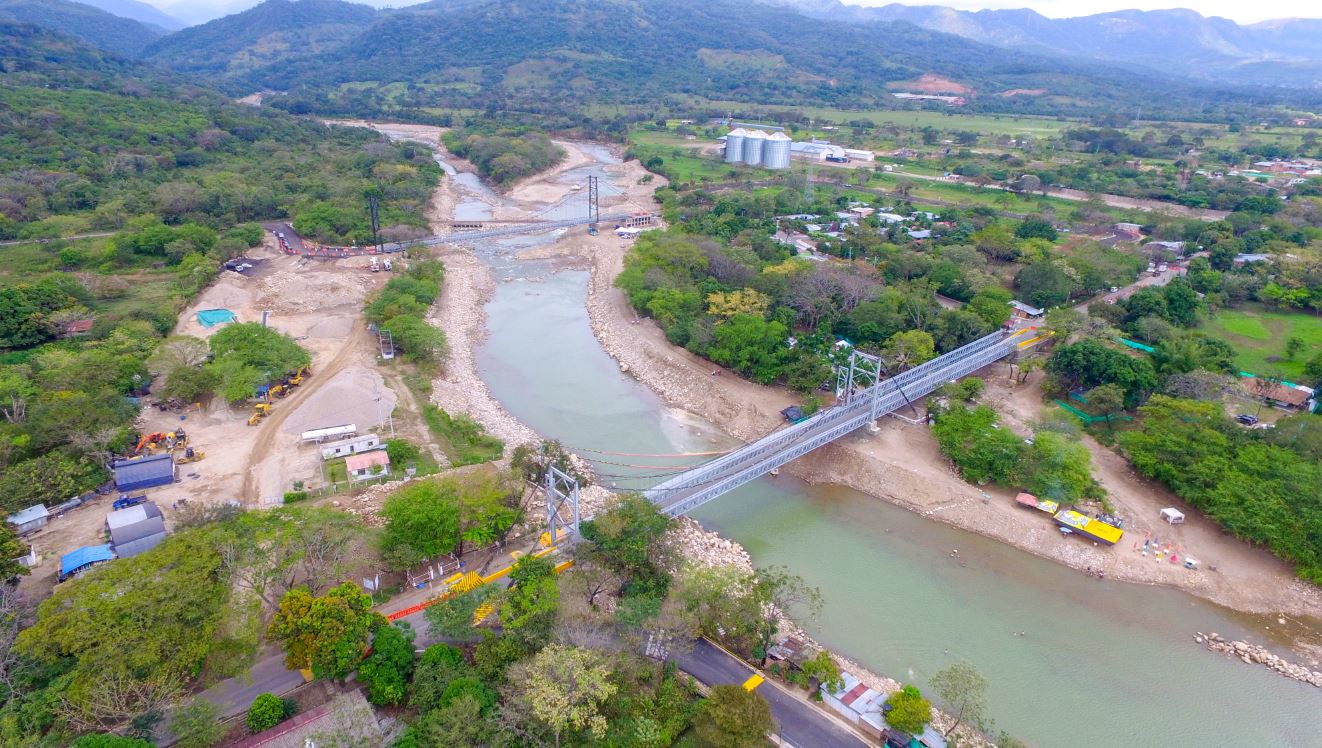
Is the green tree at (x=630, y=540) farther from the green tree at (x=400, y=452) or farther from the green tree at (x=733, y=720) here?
the green tree at (x=400, y=452)

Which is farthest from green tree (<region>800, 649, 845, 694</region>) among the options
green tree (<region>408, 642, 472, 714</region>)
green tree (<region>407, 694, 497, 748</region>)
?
green tree (<region>408, 642, 472, 714</region>)

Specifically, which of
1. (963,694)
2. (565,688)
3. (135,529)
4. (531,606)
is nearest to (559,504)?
(531,606)

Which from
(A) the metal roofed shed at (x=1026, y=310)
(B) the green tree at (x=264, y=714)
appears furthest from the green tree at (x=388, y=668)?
(A) the metal roofed shed at (x=1026, y=310)

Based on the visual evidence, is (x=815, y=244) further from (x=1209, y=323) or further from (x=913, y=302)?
(x=1209, y=323)

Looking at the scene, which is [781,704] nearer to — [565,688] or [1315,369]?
[565,688]

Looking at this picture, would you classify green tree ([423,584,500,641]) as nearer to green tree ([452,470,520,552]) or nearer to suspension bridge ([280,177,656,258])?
green tree ([452,470,520,552])
